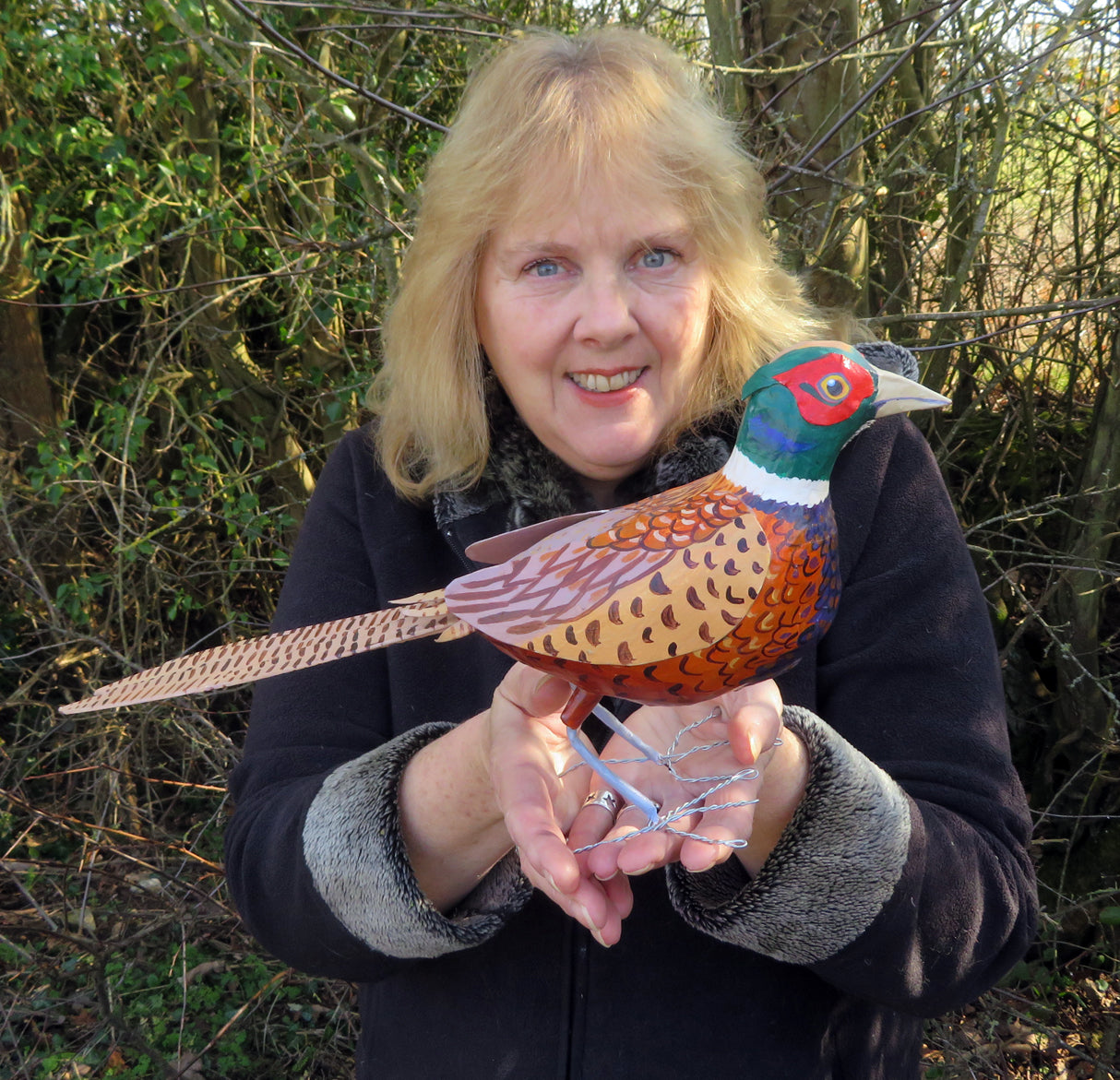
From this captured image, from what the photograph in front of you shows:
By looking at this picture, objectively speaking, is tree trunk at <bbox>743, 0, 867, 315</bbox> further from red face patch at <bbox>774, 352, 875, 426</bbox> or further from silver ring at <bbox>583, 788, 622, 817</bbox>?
silver ring at <bbox>583, 788, 622, 817</bbox>

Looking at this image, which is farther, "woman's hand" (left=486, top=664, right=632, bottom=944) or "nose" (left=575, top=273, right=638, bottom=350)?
"nose" (left=575, top=273, right=638, bottom=350)

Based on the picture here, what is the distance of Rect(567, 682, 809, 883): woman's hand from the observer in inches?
52.2

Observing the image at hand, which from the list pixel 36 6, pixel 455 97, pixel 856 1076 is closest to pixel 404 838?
pixel 856 1076

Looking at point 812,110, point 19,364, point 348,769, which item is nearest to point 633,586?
point 348,769

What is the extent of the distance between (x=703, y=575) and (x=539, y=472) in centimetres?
71

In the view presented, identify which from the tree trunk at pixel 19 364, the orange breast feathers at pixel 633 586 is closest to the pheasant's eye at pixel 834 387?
the orange breast feathers at pixel 633 586

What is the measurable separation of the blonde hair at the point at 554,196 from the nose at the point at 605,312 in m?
0.16

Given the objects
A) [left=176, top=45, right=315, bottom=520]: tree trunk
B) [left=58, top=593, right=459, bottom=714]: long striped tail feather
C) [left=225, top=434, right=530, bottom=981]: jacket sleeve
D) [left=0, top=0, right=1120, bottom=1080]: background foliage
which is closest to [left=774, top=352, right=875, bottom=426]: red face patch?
[left=58, top=593, right=459, bottom=714]: long striped tail feather

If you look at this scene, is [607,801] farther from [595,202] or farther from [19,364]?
A: [19,364]

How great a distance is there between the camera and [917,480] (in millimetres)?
1974

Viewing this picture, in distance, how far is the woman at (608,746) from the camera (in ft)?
5.05

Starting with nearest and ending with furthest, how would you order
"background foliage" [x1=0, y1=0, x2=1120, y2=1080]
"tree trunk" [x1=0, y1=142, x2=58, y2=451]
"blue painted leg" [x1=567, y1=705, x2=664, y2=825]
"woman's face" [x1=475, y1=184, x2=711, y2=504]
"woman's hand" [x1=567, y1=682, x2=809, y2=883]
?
"woman's hand" [x1=567, y1=682, x2=809, y2=883]
"blue painted leg" [x1=567, y1=705, x2=664, y2=825]
"woman's face" [x1=475, y1=184, x2=711, y2=504]
"background foliage" [x1=0, y1=0, x2=1120, y2=1080]
"tree trunk" [x1=0, y1=142, x2=58, y2=451]

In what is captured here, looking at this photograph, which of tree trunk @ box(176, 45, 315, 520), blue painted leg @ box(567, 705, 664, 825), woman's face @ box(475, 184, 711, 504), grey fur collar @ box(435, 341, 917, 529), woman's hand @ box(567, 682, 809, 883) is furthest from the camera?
tree trunk @ box(176, 45, 315, 520)

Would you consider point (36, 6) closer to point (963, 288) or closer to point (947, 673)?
point (963, 288)
